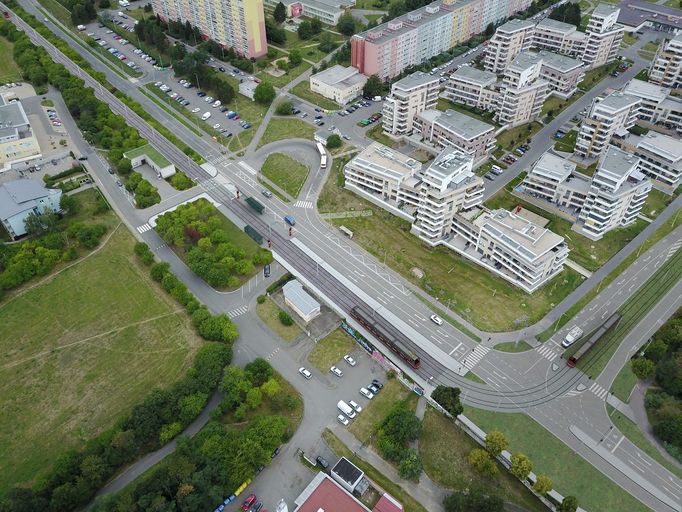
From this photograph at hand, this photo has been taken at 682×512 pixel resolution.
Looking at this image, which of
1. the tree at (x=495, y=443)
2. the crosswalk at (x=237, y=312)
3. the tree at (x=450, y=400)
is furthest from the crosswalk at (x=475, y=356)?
the crosswalk at (x=237, y=312)

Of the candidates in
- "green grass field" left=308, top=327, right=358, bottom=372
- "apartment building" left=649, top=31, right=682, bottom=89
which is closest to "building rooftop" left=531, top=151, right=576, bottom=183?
"apartment building" left=649, top=31, right=682, bottom=89

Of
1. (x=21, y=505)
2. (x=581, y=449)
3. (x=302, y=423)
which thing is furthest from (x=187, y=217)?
(x=581, y=449)

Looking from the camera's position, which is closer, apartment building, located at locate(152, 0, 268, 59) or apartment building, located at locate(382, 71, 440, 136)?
apartment building, located at locate(382, 71, 440, 136)

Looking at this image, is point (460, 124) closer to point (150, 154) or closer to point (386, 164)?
point (386, 164)

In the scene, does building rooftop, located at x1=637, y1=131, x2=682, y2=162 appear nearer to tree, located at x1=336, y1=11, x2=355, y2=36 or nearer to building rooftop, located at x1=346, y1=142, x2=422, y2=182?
building rooftop, located at x1=346, y1=142, x2=422, y2=182

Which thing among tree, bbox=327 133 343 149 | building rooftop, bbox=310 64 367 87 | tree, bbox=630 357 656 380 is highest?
building rooftop, bbox=310 64 367 87

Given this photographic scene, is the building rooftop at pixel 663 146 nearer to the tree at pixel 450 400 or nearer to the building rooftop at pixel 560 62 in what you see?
the building rooftop at pixel 560 62
